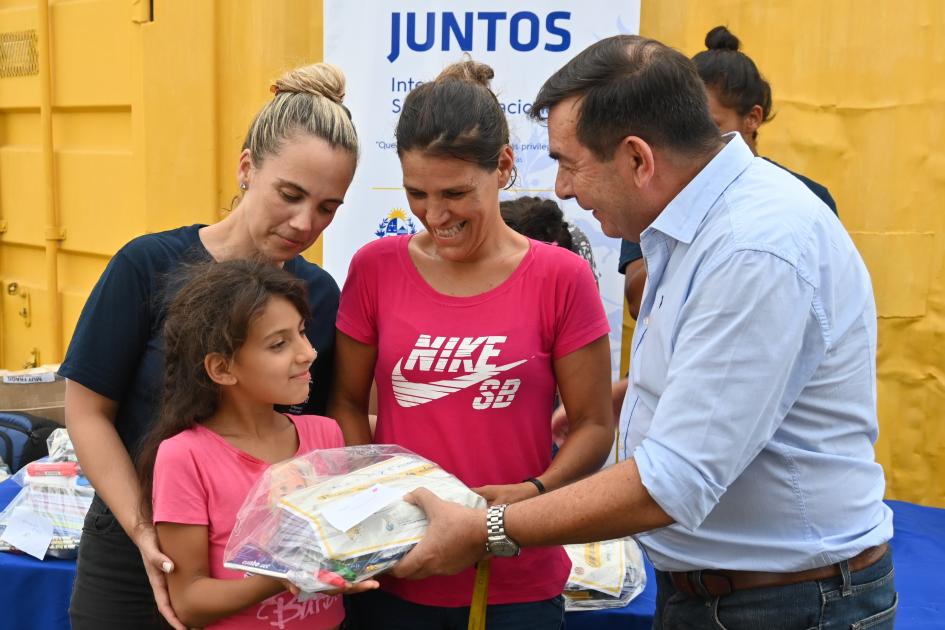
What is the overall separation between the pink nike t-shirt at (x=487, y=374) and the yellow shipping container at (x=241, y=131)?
2159 millimetres

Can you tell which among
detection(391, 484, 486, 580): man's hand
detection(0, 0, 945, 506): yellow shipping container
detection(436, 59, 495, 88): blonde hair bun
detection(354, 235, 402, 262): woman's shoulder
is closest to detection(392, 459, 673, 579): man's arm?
detection(391, 484, 486, 580): man's hand

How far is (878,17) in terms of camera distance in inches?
138

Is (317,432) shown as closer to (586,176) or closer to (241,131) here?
(586,176)

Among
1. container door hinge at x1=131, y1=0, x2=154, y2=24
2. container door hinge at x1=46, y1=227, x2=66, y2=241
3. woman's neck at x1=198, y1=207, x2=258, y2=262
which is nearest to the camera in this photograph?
woman's neck at x1=198, y1=207, x2=258, y2=262

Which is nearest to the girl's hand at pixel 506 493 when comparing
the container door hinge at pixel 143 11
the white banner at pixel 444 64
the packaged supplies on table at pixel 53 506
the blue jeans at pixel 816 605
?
the blue jeans at pixel 816 605

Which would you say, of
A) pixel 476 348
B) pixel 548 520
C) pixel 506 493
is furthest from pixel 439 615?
pixel 476 348

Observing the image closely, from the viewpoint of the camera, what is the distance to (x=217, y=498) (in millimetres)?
1697

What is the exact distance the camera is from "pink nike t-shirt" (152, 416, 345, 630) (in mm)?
1667

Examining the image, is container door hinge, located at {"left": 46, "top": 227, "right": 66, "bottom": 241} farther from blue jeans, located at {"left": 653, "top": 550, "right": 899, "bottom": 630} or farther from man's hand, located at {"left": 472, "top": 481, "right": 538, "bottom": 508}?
blue jeans, located at {"left": 653, "top": 550, "right": 899, "bottom": 630}

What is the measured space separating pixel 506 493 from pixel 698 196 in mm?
657

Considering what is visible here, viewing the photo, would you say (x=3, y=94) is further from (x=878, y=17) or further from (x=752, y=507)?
(x=752, y=507)

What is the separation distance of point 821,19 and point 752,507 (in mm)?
2609

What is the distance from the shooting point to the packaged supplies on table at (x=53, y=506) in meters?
2.79

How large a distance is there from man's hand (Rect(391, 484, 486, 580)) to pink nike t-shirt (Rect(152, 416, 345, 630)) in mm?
217
